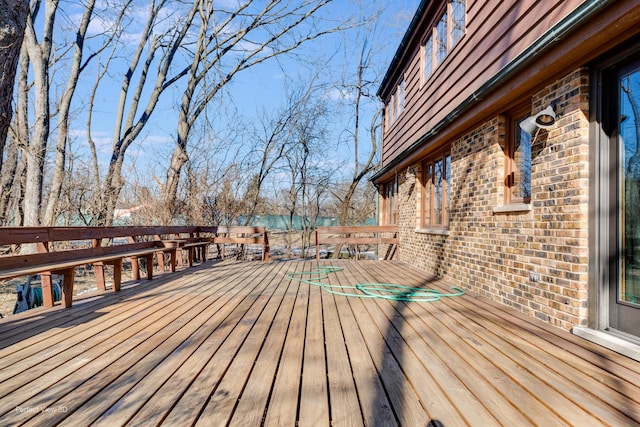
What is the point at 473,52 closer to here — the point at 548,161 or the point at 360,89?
the point at 548,161

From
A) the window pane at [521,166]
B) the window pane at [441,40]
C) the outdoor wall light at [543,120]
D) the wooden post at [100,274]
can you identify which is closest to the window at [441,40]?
the window pane at [441,40]

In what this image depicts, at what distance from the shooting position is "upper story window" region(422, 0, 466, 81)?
5402 millimetres

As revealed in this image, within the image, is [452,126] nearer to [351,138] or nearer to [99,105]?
[351,138]


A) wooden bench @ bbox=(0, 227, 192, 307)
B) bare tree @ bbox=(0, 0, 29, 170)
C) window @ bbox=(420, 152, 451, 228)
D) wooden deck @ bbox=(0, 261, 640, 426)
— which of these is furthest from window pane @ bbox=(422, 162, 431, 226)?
bare tree @ bbox=(0, 0, 29, 170)

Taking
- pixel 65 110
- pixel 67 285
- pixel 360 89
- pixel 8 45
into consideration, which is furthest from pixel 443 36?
pixel 360 89

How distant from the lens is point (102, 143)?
10758 mm

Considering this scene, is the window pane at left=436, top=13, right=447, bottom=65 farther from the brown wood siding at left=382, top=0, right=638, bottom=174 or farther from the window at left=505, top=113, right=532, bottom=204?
the window at left=505, top=113, right=532, bottom=204

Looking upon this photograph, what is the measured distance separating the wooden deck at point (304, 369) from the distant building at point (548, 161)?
0.36 meters

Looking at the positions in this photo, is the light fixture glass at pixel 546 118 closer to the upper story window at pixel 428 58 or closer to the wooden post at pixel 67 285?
the upper story window at pixel 428 58

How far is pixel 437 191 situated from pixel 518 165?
2.35 metres

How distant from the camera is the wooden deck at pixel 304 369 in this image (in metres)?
1.63

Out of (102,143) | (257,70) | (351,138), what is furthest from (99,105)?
(351,138)

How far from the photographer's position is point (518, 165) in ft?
12.7

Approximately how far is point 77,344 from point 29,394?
0.78m
